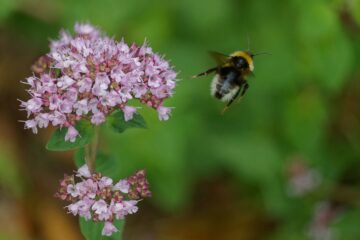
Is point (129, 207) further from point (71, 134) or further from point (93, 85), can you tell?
point (93, 85)

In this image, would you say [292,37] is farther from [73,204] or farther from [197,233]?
[73,204]

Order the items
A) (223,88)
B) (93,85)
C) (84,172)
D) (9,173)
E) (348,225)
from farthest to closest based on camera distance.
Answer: (9,173)
(348,225)
(223,88)
(84,172)
(93,85)

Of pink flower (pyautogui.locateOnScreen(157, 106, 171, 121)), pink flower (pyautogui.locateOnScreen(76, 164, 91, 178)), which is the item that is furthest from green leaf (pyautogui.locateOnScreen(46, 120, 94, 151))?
pink flower (pyautogui.locateOnScreen(157, 106, 171, 121))

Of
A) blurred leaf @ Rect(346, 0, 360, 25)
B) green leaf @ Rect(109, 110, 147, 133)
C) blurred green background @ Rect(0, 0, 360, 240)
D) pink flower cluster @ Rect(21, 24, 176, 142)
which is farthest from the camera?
blurred green background @ Rect(0, 0, 360, 240)

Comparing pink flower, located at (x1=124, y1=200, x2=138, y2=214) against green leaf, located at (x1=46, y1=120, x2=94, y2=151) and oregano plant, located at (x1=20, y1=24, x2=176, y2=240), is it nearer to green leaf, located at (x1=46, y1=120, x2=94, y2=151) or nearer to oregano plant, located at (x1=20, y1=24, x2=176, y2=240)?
oregano plant, located at (x1=20, y1=24, x2=176, y2=240)

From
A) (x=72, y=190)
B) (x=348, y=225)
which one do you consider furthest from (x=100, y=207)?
(x=348, y=225)

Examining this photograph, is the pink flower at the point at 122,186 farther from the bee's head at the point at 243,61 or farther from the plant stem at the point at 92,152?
the bee's head at the point at 243,61

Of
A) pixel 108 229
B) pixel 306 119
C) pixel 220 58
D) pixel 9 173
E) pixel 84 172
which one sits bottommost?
pixel 108 229

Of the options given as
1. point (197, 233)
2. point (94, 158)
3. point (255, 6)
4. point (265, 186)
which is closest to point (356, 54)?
point (255, 6)

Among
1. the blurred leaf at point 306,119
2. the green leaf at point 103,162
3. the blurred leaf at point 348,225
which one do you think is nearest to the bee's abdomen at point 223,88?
the green leaf at point 103,162
